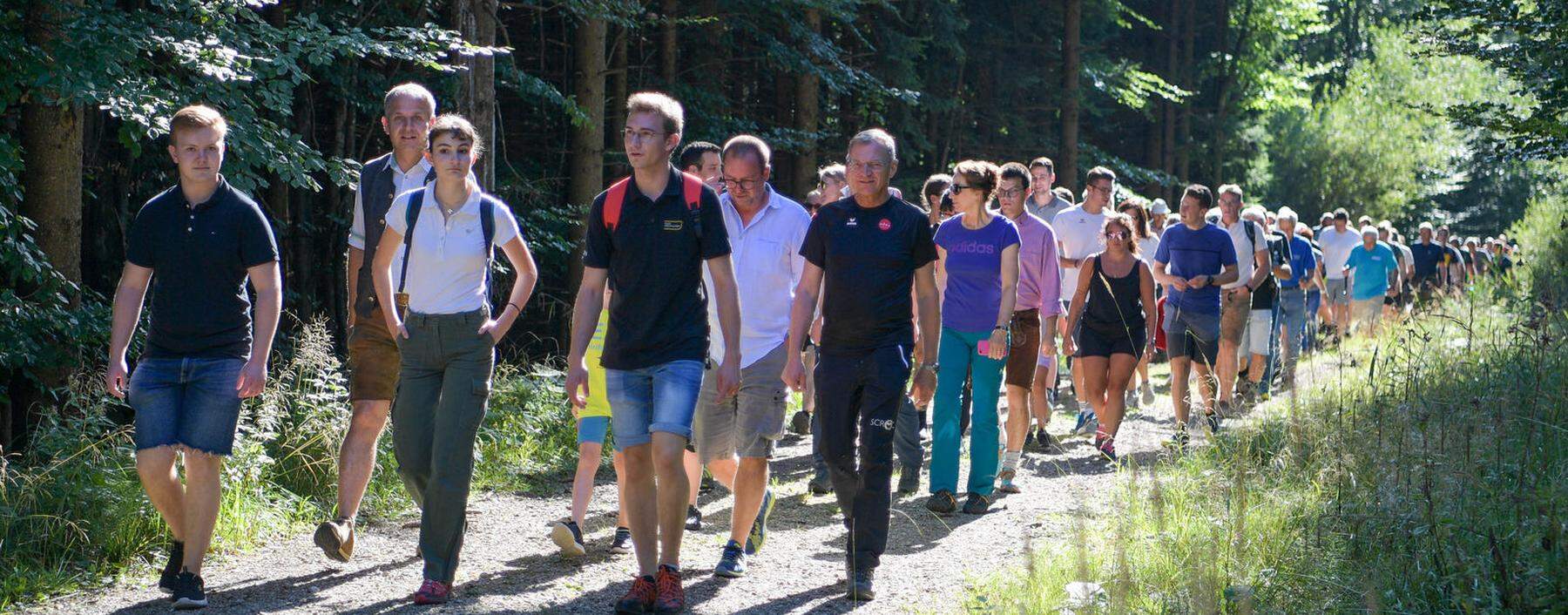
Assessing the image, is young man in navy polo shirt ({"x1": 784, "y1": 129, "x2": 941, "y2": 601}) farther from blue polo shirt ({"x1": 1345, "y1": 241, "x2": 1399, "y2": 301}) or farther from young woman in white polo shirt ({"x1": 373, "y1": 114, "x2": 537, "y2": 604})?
blue polo shirt ({"x1": 1345, "y1": 241, "x2": 1399, "y2": 301})

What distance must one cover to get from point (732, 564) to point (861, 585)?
0.75 meters

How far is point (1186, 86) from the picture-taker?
37281mm

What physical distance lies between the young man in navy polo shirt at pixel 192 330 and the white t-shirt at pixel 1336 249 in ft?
56.2

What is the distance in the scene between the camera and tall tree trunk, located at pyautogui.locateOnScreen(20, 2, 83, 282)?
363 inches

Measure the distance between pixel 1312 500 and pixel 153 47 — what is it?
681cm

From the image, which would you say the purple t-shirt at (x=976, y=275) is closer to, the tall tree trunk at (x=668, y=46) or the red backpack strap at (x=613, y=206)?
the red backpack strap at (x=613, y=206)

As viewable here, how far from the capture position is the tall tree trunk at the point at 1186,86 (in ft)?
121

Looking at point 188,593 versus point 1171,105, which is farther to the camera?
point 1171,105

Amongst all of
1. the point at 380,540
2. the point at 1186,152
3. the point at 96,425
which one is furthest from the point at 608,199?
the point at 1186,152

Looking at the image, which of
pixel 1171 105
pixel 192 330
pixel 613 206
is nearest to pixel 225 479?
pixel 192 330

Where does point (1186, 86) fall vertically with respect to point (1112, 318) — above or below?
above

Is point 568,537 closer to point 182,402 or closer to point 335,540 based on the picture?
point 335,540

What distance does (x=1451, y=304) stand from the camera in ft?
57.2

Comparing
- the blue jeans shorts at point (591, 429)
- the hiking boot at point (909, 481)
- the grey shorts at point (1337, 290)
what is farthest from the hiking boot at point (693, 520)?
the grey shorts at point (1337, 290)
